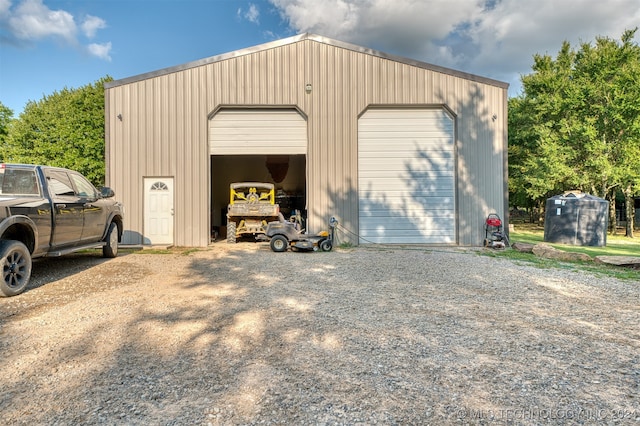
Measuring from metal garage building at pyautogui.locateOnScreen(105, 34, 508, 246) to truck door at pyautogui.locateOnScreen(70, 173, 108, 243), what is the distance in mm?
3555

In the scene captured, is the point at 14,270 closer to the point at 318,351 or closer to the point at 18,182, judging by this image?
the point at 18,182

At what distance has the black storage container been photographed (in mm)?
13227

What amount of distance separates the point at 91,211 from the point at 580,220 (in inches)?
605

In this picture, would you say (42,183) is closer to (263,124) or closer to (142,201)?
(142,201)

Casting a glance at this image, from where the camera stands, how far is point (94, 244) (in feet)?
23.7

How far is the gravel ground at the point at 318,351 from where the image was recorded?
227 centimetres

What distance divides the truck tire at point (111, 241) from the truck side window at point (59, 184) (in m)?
1.65

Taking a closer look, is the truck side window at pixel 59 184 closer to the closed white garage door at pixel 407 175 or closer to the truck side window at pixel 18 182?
the truck side window at pixel 18 182

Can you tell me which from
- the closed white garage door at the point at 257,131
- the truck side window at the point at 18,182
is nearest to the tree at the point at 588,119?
the closed white garage door at the point at 257,131

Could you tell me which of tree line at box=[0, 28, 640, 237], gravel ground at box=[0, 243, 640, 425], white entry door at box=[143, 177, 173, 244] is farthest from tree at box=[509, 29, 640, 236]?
white entry door at box=[143, 177, 173, 244]

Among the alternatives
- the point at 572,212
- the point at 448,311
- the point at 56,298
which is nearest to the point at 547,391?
the point at 448,311

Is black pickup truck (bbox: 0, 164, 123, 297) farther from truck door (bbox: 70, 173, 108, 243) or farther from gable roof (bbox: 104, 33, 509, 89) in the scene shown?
gable roof (bbox: 104, 33, 509, 89)

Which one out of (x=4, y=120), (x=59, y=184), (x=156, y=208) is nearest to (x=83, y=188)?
(x=59, y=184)

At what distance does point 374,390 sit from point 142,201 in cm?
1037
